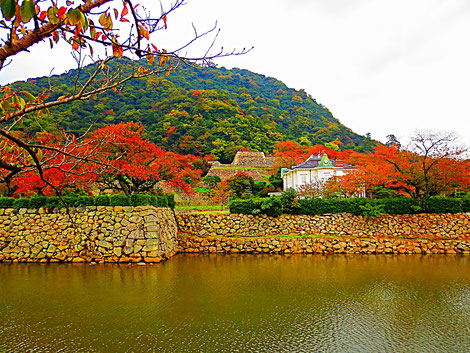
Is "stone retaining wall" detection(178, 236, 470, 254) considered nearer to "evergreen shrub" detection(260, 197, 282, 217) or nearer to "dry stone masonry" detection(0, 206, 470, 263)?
"dry stone masonry" detection(0, 206, 470, 263)

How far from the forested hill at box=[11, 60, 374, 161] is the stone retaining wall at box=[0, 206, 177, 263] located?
20263 mm

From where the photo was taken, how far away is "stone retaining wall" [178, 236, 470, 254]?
1354 cm

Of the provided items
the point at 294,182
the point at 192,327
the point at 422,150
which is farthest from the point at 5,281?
the point at 294,182

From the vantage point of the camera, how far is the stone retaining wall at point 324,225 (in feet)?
48.2

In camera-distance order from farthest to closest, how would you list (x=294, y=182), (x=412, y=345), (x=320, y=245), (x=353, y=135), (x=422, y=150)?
1. (x=353, y=135)
2. (x=294, y=182)
3. (x=422, y=150)
4. (x=320, y=245)
5. (x=412, y=345)

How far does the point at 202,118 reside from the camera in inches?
1754

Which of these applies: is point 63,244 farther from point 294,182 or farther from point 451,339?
point 294,182

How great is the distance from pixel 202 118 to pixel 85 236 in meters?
34.5

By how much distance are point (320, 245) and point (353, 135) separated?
43941mm

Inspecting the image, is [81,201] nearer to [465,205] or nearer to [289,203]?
[289,203]

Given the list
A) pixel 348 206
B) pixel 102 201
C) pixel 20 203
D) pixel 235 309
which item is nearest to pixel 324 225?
pixel 348 206

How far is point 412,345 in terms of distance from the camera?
15.6ft

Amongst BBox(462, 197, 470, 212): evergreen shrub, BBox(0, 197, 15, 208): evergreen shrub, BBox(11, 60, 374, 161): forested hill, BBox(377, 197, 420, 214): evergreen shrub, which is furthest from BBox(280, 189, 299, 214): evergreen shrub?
BBox(11, 60, 374, 161): forested hill

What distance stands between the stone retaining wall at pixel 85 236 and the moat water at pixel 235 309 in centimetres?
97
